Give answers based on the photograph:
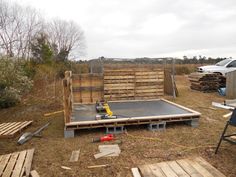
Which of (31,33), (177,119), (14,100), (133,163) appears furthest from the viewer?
(31,33)

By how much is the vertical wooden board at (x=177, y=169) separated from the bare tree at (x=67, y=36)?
22100mm

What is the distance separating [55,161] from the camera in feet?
12.0

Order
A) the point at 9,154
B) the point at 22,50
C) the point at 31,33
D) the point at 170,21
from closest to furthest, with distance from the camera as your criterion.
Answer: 1. the point at 9,154
2. the point at 170,21
3. the point at 22,50
4. the point at 31,33

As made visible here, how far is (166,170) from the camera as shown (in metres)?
3.22

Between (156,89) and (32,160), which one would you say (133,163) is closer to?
(32,160)

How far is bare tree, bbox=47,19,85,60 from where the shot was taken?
24.8m

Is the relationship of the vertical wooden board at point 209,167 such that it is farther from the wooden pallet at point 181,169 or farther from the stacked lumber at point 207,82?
the stacked lumber at point 207,82

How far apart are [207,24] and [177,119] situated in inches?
350

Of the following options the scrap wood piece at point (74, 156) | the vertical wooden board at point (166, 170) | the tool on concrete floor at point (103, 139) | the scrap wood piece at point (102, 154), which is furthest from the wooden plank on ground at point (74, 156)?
the vertical wooden board at point (166, 170)

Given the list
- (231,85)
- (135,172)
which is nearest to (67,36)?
(231,85)

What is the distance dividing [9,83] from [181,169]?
6.96 m

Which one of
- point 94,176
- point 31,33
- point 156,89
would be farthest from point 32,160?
point 31,33

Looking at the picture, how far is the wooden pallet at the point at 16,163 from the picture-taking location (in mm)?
3224

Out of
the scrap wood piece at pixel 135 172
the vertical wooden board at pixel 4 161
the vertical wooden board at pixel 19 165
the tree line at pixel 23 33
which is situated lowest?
the vertical wooden board at pixel 4 161
